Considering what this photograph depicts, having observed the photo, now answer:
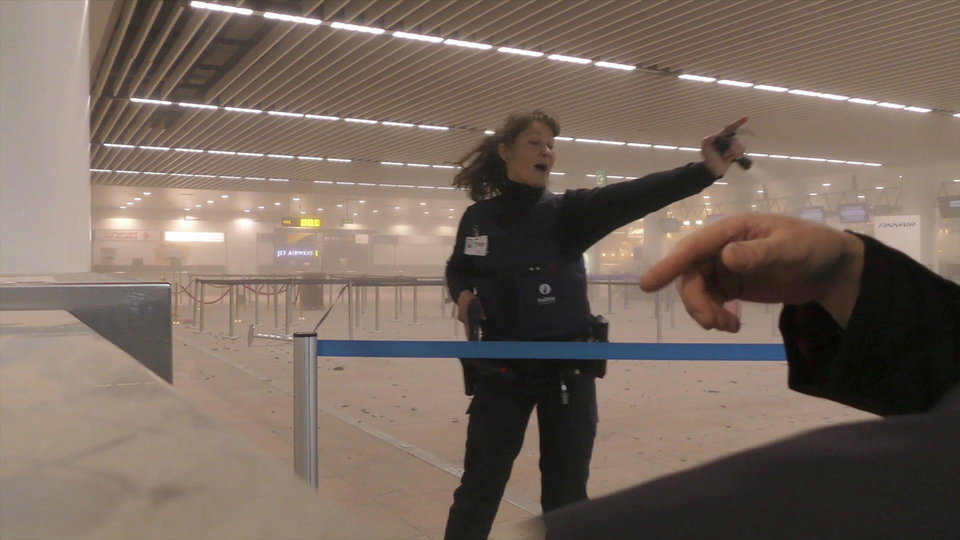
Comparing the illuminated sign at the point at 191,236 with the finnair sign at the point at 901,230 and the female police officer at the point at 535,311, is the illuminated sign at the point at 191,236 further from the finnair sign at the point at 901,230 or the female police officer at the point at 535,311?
the female police officer at the point at 535,311

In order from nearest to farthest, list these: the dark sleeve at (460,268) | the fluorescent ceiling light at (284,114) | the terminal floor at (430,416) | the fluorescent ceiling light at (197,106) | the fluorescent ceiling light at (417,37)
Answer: the dark sleeve at (460,268) < the terminal floor at (430,416) < the fluorescent ceiling light at (417,37) < the fluorescent ceiling light at (197,106) < the fluorescent ceiling light at (284,114)

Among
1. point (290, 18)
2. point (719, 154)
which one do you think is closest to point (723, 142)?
point (719, 154)

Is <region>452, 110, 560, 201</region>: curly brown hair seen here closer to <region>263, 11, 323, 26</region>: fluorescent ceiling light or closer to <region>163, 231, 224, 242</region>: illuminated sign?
<region>263, 11, 323, 26</region>: fluorescent ceiling light

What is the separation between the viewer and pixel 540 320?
146cm

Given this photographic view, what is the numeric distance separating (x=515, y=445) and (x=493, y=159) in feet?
2.22

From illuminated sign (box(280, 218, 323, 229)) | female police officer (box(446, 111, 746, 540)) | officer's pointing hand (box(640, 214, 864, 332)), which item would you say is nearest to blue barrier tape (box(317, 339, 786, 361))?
female police officer (box(446, 111, 746, 540))

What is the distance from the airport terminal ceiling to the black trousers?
4.79 m

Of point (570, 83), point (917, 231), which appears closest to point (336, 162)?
point (570, 83)

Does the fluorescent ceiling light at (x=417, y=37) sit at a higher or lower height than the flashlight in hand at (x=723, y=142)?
higher

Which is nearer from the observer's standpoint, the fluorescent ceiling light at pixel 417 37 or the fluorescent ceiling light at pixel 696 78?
the fluorescent ceiling light at pixel 417 37

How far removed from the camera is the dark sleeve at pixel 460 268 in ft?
4.99

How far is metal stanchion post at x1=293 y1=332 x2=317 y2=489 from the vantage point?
66.6 inches

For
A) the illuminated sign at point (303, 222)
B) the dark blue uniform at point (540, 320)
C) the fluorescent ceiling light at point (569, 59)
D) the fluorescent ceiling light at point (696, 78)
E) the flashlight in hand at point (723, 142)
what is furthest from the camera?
the illuminated sign at point (303, 222)

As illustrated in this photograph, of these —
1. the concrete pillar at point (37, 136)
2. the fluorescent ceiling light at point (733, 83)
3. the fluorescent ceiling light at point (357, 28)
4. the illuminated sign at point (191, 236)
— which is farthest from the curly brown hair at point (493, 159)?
the illuminated sign at point (191, 236)
